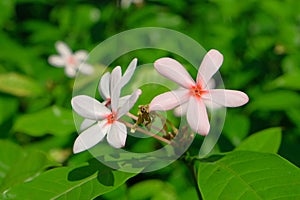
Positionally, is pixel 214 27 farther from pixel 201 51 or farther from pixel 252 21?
pixel 201 51

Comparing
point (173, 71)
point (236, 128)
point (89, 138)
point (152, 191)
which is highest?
point (173, 71)

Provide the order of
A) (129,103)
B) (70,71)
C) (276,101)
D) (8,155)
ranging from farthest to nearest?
(70,71), (276,101), (8,155), (129,103)

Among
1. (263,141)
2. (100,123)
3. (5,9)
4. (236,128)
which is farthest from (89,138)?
(5,9)

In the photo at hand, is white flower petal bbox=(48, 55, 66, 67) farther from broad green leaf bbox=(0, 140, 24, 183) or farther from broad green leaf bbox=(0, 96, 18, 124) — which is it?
broad green leaf bbox=(0, 140, 24, 183)

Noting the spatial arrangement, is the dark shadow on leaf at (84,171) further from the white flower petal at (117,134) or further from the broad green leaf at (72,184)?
the white flower petal at (117,134)

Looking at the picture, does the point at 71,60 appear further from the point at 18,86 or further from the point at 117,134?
the point at 117,134

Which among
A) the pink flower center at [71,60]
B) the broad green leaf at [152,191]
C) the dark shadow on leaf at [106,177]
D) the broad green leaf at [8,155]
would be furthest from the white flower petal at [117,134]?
the pink flower center at [71,60]

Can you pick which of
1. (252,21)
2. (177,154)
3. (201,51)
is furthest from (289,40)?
(177,154)
